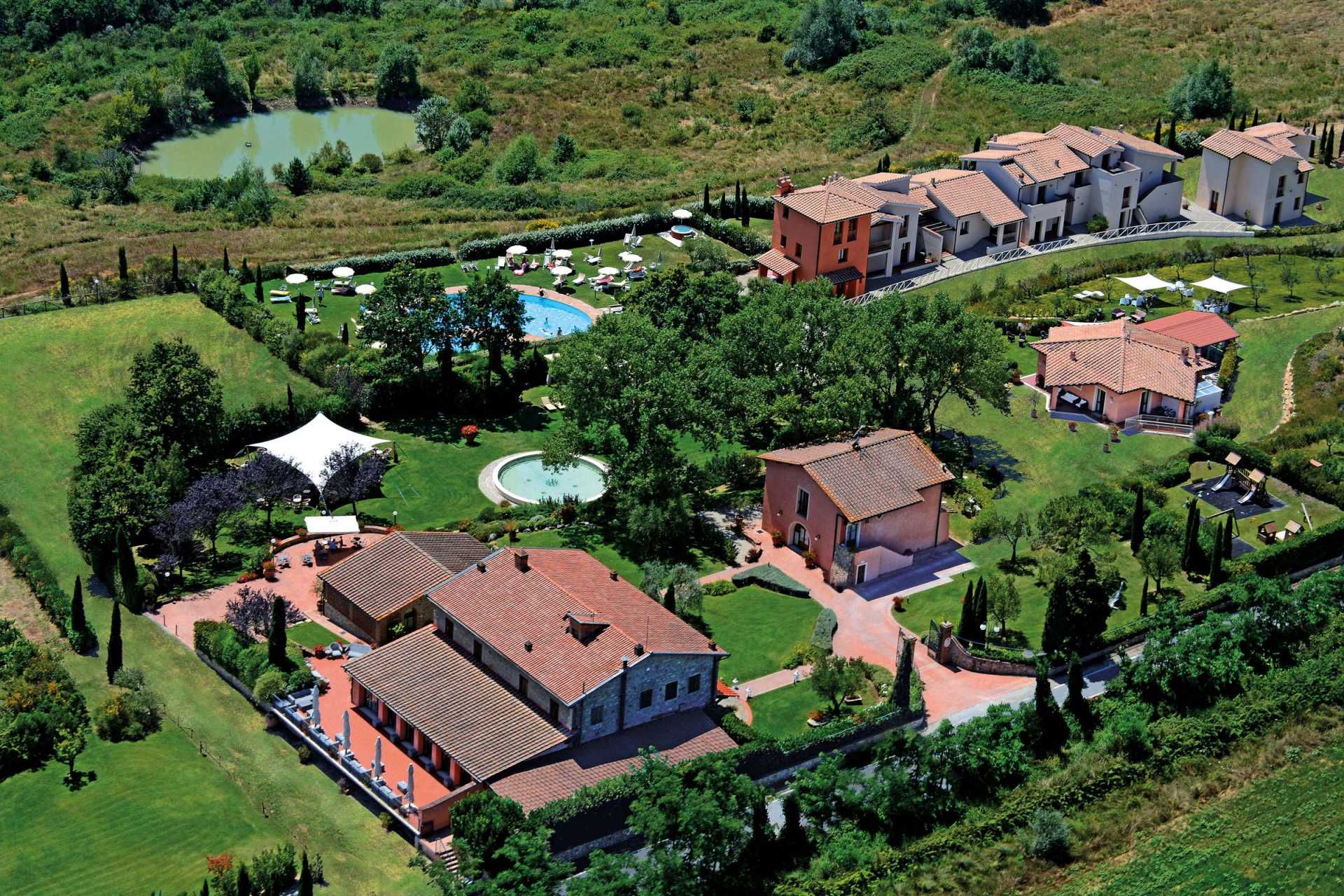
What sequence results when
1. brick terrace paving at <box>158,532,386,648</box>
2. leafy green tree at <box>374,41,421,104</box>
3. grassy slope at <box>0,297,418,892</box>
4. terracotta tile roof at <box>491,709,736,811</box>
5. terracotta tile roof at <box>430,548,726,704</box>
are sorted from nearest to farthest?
grassy slope at <box>0,297,418,892</box> < terracotta tile roof at <box>491,709,736,811</box> < terracotta tile roof at <box>430,548,726,704</box> < brick terrace paving at <box>158,532,386,648</box> < leafy green tree at <box>374,41,421,104</box>

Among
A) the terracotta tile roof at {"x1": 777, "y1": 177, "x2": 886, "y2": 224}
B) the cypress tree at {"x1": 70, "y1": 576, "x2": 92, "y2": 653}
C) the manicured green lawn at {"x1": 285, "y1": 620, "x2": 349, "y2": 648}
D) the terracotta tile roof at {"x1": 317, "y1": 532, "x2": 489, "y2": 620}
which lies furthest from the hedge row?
the terracotta tile roof at {"x1": 777, "y1": 177, "x2": 886, "y2": 224}

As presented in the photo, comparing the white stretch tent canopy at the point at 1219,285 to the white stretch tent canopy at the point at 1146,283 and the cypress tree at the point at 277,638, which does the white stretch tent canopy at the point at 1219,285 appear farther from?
the cypress tree at the point at 277,638

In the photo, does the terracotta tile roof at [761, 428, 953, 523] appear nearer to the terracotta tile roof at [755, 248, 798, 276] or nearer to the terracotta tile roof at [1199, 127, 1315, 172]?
the terracotta tile roof at [755, 248, 798, 276]

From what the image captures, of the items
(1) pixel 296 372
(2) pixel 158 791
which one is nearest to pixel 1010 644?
(2) pixel 158 791

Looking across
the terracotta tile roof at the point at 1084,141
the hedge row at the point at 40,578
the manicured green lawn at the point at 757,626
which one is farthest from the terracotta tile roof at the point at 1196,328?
the hedge row at the point at 40,578

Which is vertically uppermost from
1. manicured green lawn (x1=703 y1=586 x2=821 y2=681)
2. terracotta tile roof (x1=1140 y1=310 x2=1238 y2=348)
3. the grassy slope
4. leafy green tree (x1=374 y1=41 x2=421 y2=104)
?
leafy green tree (x1=374 y1=41 x2=421 y2=104)

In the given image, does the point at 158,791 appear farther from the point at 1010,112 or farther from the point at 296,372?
the point at 1010,112
